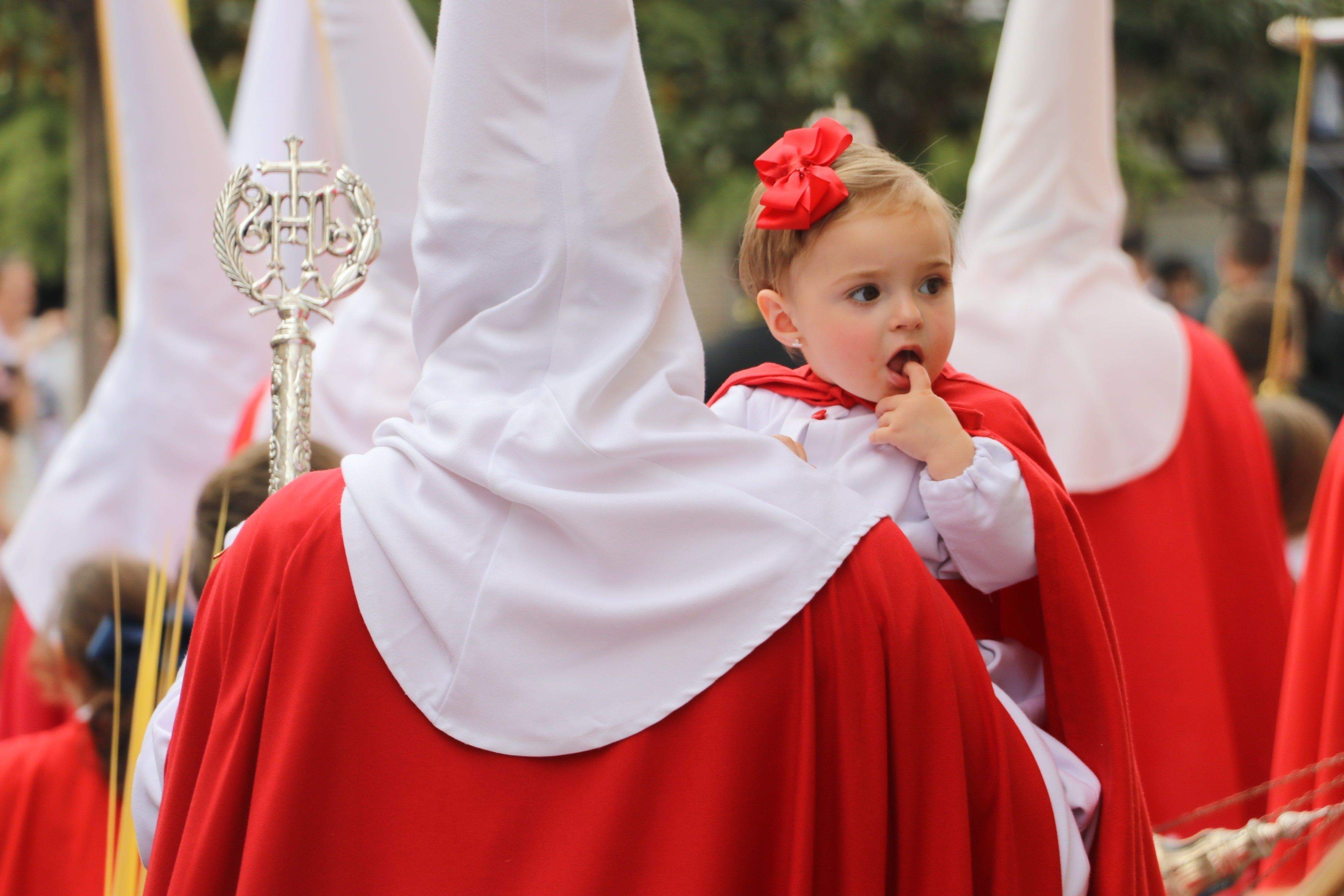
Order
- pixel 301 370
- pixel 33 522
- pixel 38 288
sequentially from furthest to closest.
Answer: pixel 38 288, pixel 33 522, pixel 301 370

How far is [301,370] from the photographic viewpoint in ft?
7.61

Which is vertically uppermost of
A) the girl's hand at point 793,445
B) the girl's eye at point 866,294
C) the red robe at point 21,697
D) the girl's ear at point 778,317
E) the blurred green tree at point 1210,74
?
the blurred green tree at point 1210,74

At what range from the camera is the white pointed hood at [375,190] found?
3.33 metres

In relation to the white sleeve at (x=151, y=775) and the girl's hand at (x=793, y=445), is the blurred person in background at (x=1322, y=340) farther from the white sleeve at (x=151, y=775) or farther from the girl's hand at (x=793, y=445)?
the white sleeve at (x=151, y=775)

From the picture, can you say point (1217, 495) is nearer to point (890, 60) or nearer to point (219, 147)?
point (219, 147)

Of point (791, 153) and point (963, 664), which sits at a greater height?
point (791, 153)

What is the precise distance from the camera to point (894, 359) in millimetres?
1904

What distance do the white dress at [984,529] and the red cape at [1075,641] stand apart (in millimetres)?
18

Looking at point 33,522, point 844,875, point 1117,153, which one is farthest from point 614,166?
point 1117,153

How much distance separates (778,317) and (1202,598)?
1840 millimetres

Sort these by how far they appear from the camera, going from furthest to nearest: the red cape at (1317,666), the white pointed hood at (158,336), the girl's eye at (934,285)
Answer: the white pointed hood at (158,336)
the red cape at (1317,666)
the girl's eye at (934,285)

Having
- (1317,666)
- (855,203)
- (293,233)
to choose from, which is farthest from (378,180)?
(1317,666)

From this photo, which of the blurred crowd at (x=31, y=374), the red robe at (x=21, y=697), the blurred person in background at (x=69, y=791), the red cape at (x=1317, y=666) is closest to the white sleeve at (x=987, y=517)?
the red cape at (x=1317, y=666)

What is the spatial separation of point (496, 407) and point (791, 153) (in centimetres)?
60
